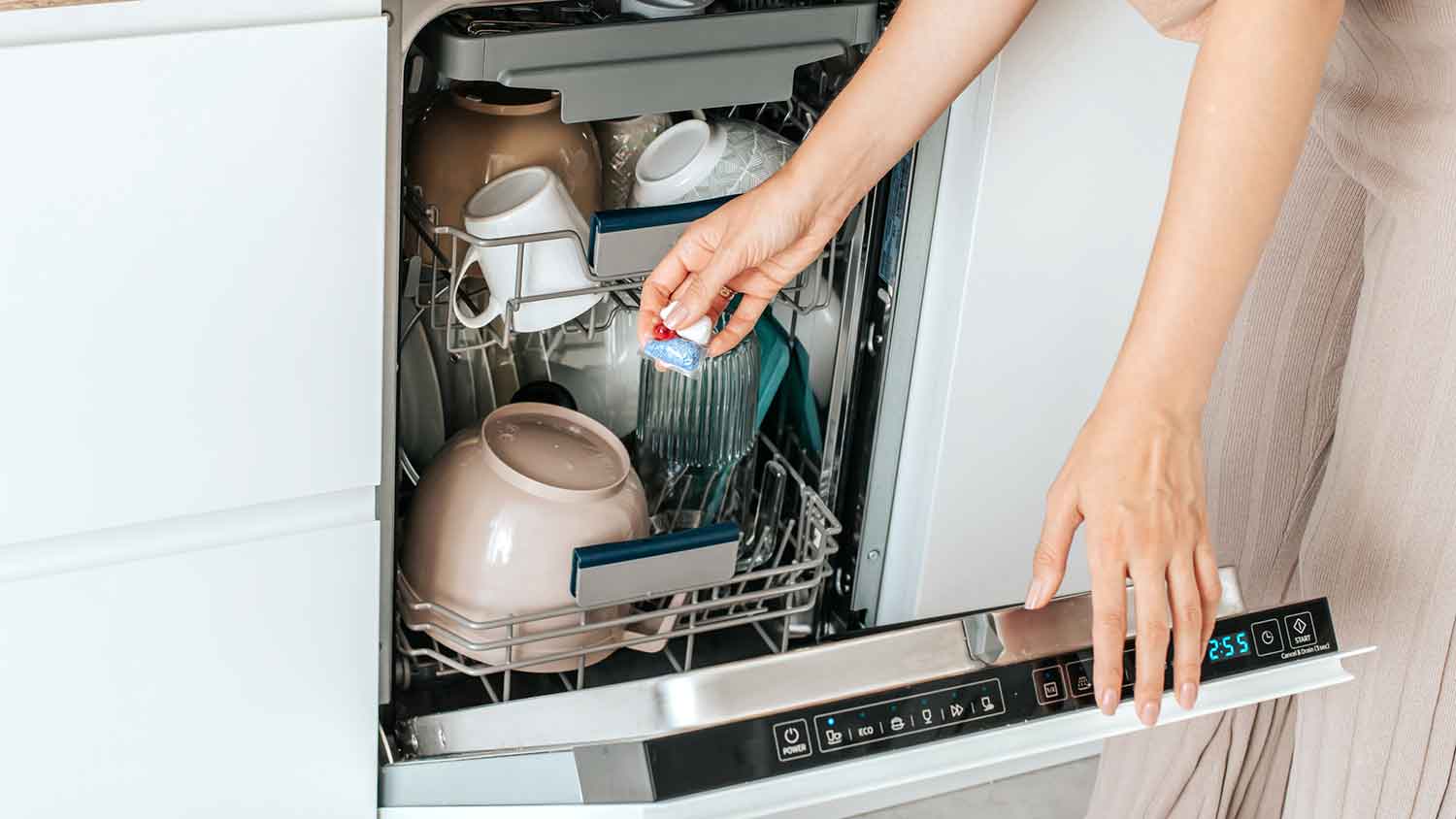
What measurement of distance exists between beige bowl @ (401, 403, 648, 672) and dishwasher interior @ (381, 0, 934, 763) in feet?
0.03

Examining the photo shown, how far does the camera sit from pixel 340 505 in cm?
100

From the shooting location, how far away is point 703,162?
109cm

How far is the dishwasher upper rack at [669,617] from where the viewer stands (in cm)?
112

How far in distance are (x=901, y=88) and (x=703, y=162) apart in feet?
0.63

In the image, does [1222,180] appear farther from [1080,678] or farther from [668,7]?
[668,7]

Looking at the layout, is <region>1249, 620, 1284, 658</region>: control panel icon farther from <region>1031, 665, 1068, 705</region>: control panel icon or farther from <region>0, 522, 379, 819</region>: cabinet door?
<region>0, 522, 379, 819</region>: cabinet door

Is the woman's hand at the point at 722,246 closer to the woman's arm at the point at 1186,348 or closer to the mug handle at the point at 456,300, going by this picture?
the mug handle at the point at 456,300

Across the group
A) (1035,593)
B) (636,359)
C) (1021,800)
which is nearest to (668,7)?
(636,359)

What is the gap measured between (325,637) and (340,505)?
10 cm

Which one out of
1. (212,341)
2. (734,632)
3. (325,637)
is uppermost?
(212,341)

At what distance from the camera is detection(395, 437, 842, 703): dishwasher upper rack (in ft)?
3.68

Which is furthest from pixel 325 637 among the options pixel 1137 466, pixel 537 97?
pixel 1137 466

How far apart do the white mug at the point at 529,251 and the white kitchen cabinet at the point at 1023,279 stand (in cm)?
30

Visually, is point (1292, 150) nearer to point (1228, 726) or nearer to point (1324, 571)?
point (1324, 571)
